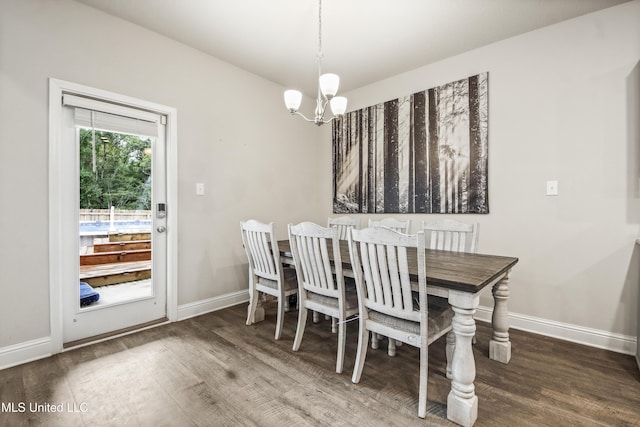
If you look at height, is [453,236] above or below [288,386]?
above

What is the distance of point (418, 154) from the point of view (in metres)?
3.16

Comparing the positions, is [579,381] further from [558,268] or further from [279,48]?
[279,48]

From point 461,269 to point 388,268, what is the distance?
45cm

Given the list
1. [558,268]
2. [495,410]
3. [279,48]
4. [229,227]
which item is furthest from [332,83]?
[558,268]

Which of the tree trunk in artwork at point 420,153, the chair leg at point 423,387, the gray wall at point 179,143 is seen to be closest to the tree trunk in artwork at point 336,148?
the gray wall at point 179,143

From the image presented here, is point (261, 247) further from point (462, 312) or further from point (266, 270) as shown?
point (462, 312)

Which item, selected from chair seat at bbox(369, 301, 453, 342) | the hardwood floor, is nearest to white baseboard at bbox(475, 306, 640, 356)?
the hardwood floor

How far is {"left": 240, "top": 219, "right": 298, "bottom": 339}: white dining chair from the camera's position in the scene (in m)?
2.30

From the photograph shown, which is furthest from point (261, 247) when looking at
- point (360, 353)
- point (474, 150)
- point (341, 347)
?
point (474, 150)

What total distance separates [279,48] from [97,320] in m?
2.86

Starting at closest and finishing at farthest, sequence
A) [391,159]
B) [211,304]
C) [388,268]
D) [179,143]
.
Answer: [388,268]
[179,143]
[211,304]
[391,159]

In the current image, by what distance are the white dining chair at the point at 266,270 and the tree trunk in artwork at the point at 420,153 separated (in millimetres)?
1581

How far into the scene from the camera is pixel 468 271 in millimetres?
1613

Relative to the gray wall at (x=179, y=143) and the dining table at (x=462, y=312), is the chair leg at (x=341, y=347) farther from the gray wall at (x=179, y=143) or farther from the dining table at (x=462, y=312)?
the gray wall at (x=179, y=143)
